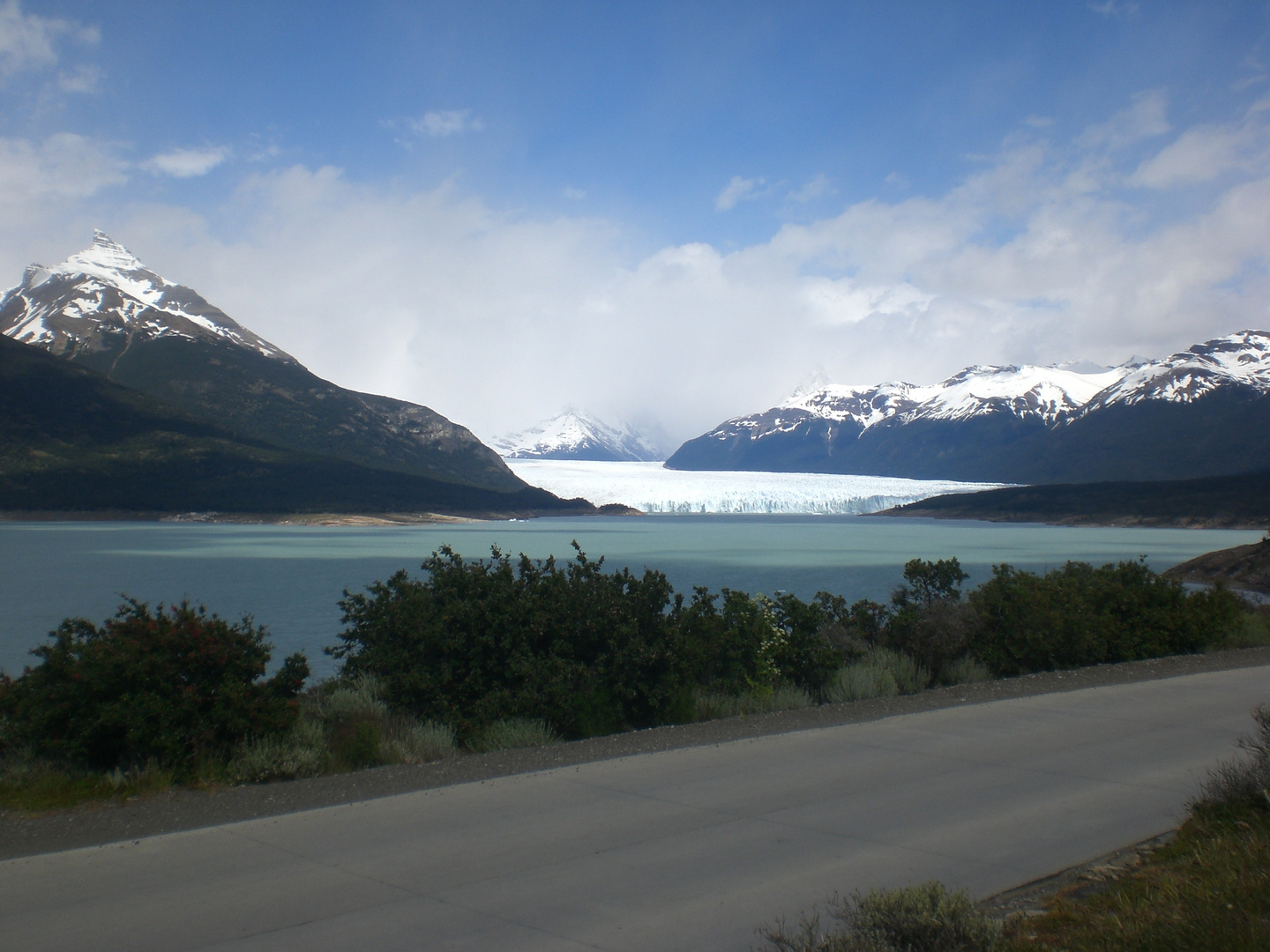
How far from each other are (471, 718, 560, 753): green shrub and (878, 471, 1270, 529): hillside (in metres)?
86.1

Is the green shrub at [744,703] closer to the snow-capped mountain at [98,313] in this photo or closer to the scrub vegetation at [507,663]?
the scrub vegetation at [507,663]

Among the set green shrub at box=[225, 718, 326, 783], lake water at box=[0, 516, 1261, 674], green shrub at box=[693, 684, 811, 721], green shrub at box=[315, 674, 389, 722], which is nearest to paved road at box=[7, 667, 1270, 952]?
green shrub at box=[225, 718, 326, 783]

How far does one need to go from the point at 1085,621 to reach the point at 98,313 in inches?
7099

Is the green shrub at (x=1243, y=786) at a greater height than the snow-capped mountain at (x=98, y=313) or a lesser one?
lesser

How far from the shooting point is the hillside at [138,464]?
90438 millimetres

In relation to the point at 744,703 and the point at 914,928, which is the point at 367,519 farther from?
the point at 914,928

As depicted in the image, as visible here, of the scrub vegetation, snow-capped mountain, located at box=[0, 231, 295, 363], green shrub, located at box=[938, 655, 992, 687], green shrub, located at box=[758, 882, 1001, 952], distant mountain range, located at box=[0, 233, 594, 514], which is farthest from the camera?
snow-capped mountain, located at box=[0, 231, 295, 363]

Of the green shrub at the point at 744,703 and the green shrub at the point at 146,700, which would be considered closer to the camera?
the green shrub at the point at 146,700

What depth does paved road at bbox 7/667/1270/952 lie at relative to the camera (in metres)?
3.94

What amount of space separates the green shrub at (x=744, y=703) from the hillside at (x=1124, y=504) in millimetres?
83280

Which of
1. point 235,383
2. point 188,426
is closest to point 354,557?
point 188,426

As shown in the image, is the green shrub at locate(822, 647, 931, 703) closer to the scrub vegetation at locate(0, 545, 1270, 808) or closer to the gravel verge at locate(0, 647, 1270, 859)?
the scrub vegetation at locate(0, 545, 1270, 808)

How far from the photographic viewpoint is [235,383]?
13562 cm

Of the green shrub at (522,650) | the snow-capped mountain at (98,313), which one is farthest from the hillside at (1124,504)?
the snow-capped mountain at (98,313)
